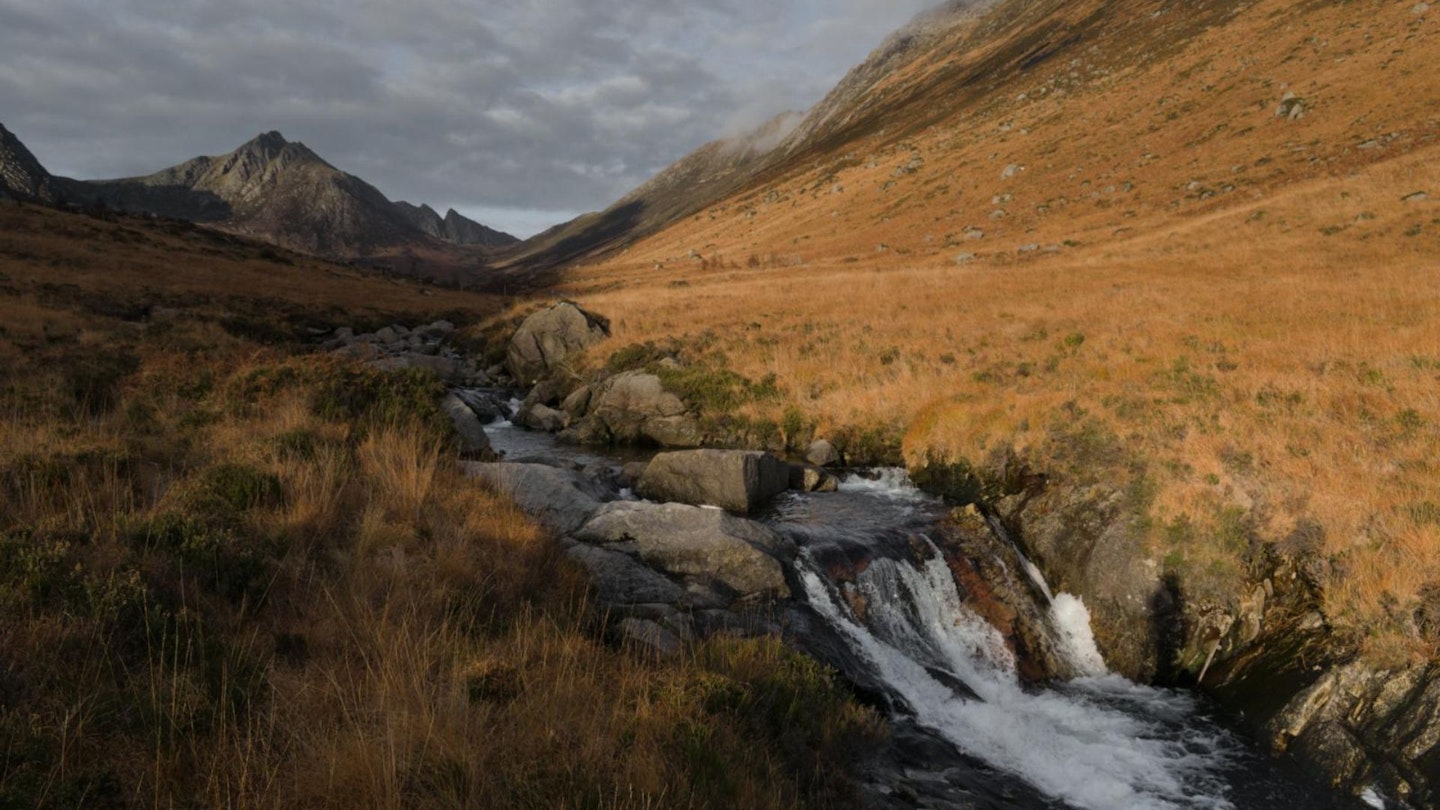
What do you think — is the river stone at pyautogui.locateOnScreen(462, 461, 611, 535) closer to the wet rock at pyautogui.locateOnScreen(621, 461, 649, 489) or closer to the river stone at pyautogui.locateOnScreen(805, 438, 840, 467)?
the wet rock at pyautogui.locateOnScreen(621, 461, 649, 489)

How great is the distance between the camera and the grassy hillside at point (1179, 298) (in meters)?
11.9

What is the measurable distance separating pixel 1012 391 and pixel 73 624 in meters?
18.4

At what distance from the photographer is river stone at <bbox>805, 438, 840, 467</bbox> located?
18.7 meters

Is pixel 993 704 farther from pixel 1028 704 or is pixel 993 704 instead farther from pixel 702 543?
pixel 702 543

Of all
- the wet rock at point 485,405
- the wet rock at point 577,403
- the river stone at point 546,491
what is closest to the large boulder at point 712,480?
the river stone at point 546,491

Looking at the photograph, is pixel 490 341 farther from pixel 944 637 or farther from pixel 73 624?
pixel 73 624

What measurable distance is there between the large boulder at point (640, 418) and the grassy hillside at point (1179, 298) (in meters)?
2.55

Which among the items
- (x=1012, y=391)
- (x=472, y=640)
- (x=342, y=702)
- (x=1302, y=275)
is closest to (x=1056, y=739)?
(x=472, y=640)

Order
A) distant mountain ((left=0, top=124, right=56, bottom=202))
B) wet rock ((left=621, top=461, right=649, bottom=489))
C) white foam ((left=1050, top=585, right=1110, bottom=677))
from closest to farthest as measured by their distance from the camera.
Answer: white foam ((left=1050, top=585, right=1110, bottom=677)) → wet rock ((left=621, top=461, right=649, bottom=489)) → distant mountain ((left=0, top=124, right=56, bottom=202))

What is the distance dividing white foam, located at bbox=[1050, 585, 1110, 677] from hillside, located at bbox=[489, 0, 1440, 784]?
1.04ft

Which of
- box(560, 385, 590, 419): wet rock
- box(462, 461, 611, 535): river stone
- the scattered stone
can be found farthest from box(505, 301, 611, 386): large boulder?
the scattered stone

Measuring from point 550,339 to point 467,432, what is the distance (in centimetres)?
1702

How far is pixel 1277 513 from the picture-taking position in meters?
11.4

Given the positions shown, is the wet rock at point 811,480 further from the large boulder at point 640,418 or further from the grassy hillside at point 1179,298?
the large boulder at point 640,418
